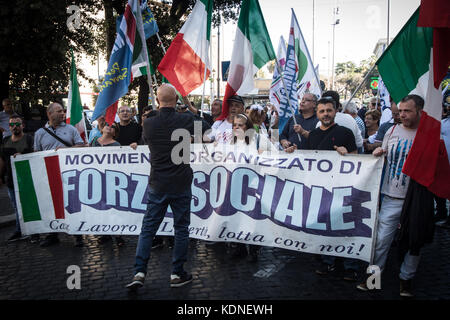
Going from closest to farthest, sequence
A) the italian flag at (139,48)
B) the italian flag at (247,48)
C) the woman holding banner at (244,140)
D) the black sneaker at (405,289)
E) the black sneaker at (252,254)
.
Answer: the black sneaker at (405,289)
the black sneaker at (252,254)
the woman holding banner at (244,140)
the italian flag at (247,48)
the italian flag at (139,48)

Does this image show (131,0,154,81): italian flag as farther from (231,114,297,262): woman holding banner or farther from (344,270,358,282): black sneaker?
(344,270,358,282): black sneaker

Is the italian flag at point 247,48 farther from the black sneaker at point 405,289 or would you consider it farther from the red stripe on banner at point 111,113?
the black sneaker at point 405,289

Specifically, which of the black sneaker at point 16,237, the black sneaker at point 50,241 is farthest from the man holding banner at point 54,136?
the black sneaker at point 16,237

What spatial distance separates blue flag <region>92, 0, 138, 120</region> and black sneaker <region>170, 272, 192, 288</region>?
8.13 feet

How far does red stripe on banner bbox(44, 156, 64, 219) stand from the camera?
17.4 ft

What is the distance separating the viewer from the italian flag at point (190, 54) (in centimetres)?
539

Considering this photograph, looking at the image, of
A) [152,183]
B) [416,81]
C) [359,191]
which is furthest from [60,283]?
[416,81]

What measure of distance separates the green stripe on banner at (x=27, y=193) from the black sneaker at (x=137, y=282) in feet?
8.14

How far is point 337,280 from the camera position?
3.99 meters

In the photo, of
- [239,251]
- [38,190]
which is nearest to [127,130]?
[38,190]

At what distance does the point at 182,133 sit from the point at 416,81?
8.43 feet

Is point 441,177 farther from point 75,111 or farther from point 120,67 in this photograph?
point 75,111

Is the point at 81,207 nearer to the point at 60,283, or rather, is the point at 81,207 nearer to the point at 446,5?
the point at 60,283
